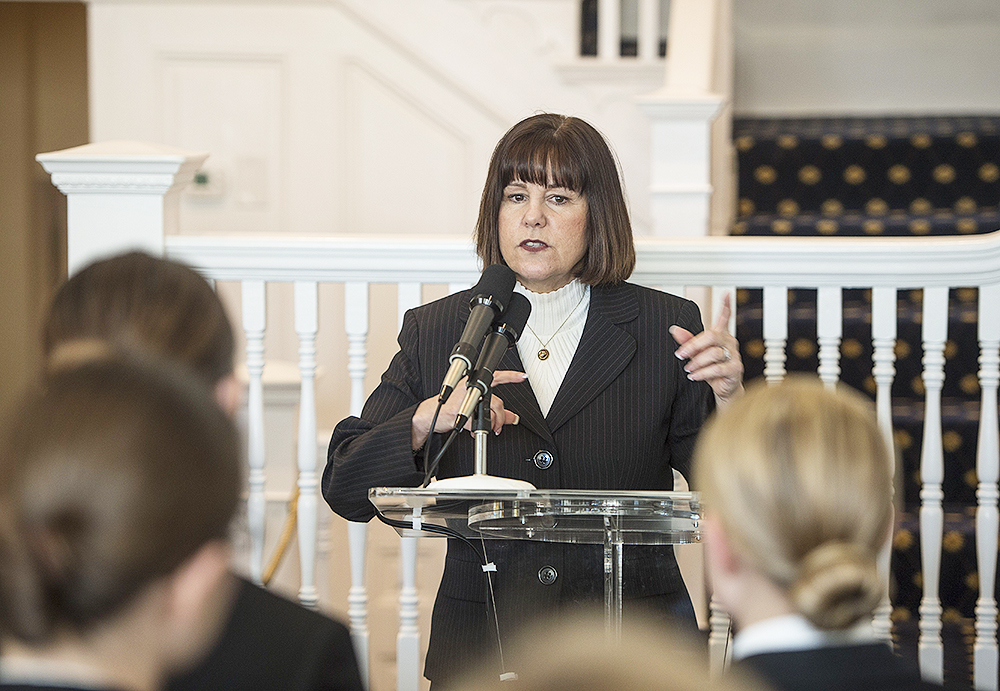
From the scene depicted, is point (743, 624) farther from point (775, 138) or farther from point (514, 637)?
point (775, 138)

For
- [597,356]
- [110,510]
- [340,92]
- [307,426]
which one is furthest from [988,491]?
[340,92]

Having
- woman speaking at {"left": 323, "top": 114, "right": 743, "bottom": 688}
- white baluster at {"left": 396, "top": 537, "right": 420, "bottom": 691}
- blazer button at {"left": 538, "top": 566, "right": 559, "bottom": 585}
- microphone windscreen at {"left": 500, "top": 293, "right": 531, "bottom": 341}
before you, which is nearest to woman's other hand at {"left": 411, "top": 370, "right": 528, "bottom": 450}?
woman speaking at {"left": 323, "top": 114, "right": 743, "bottom": 688}

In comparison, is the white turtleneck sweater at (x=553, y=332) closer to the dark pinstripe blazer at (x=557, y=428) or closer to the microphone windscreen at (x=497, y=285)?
the dark pinstripe blazer at (x=557, y=428)

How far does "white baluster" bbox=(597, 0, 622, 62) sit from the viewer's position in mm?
4680

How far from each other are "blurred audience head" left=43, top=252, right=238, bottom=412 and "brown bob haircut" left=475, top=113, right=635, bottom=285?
40.0 inches

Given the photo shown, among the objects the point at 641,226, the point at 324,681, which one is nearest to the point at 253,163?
the point at 641,226

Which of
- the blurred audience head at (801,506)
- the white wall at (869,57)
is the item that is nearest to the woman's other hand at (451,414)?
the blurred audience head at (801,506)

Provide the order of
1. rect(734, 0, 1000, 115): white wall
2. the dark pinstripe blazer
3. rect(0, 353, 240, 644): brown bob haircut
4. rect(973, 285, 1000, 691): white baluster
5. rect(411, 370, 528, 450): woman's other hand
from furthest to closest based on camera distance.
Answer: rect(734, 0, 1000, 115): white wall, rect(973, 285, 1000, 691): white baluster, the dark pinstripe blazer, rect(411, 370, 528, 450): woman's other hand, rect(0, 353, 240, 644): brown bob haircut

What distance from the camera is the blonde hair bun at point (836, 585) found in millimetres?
975

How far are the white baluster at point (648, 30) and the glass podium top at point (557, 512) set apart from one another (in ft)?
11.0

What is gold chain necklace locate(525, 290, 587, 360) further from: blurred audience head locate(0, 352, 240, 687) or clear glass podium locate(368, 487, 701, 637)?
blurred audience head locate(0, 352, 240, 687)

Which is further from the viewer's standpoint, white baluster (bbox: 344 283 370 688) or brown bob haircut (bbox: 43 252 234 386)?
white baluster (bbox: 344 283 370 688)

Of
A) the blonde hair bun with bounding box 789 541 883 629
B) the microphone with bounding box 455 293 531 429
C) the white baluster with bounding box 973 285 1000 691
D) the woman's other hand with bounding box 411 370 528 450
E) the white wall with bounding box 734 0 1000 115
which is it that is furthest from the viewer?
the white wall with bounding box 734 0 1000 115

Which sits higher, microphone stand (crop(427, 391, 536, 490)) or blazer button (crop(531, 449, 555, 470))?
microphone stand (crop(427, 391, 536, 490))
